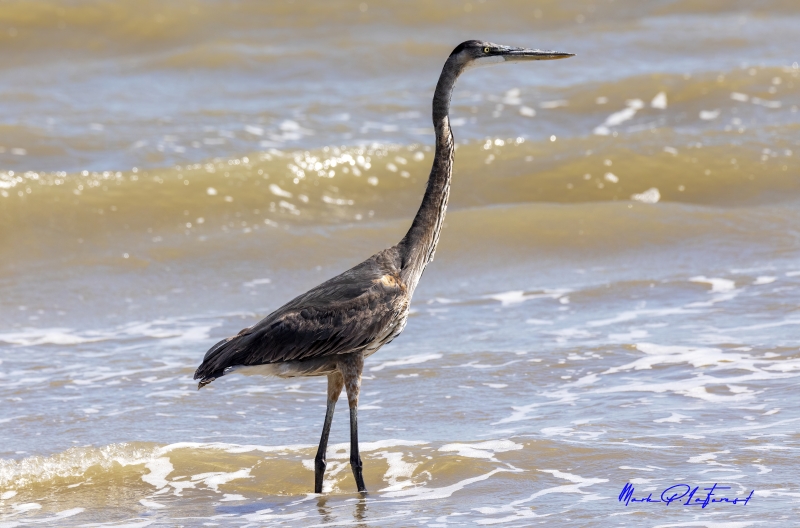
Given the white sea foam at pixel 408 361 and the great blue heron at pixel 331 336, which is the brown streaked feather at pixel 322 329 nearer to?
the great blue heron at pixel 331 336

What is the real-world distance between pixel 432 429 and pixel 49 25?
1476 centimetres

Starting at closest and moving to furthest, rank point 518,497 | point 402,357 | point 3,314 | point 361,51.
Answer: point 518,497 < point 402,357 < point 3,314 < point 361,51

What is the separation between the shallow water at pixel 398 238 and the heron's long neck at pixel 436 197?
1036 millimetres

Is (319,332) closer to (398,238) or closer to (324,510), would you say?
(324,510)

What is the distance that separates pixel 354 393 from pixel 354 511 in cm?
59

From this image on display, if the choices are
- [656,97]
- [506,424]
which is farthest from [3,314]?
[656,97]

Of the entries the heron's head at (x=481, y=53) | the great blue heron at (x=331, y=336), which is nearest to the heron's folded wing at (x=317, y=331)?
the great blue heron at (x=331, y=336)

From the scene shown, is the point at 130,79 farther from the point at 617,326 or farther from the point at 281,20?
the point at 617,326

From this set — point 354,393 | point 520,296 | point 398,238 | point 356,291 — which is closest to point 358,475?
point 354,393

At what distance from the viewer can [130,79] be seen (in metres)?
16.4

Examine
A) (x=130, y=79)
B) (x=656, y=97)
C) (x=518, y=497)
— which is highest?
(x=130, y=79)

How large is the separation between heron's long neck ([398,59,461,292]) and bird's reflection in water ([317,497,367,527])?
1234 millimetres

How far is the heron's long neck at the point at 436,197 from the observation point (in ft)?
19.6
